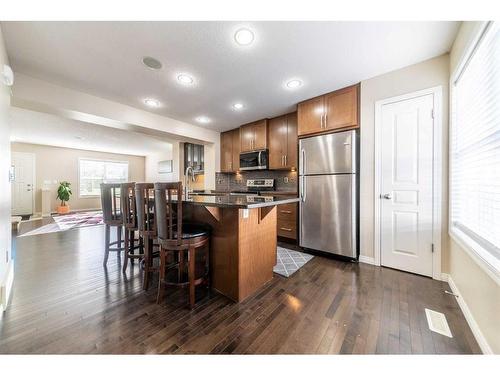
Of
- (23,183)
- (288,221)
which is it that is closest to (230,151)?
(288,221)

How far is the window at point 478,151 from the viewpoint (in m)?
1.22

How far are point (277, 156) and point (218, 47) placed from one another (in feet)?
7.56

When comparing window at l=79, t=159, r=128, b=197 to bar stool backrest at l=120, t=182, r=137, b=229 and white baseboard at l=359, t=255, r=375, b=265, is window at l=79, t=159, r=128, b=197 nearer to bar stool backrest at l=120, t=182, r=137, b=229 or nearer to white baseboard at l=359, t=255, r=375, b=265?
bar stool backrest at l=120, t=182, r=137, b=229

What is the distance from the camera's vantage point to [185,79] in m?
Result: 2.46

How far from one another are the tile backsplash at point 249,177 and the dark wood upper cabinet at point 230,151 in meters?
0.29

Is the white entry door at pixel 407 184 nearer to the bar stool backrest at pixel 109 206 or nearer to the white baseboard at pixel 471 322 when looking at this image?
the white baseboard at pixel 471 322

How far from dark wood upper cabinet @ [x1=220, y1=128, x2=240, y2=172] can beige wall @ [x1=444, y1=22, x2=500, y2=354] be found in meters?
3.54

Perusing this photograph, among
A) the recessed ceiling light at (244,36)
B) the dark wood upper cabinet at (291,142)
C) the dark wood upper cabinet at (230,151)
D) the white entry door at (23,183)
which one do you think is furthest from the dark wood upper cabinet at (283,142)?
the white entry door at (23,183)

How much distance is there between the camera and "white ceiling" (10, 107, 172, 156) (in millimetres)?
4277

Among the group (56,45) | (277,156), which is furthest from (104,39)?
(277,156)

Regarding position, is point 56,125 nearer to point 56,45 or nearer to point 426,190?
point 56,45

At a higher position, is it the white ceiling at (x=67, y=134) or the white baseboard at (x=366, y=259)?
the white ceiling at (x=67, y=134)

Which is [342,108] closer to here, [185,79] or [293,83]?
[293,83]

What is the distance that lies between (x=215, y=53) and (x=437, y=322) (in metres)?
3.01
